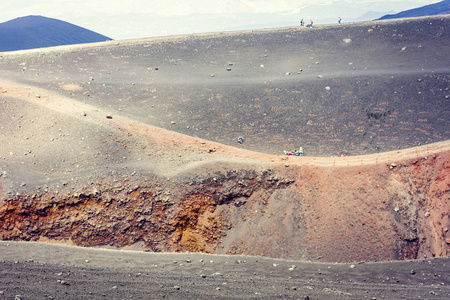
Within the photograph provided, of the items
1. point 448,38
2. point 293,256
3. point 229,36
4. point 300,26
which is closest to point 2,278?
point 293,256

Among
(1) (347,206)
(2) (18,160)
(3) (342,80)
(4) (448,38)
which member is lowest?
(1) (347,206)

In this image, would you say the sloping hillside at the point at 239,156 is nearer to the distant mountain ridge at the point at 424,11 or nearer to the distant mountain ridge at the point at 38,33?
the distant mountain ridge at the point at 424,11

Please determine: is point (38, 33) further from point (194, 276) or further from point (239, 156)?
point (194, 276)

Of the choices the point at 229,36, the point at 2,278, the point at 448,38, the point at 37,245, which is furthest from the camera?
the point at 229,36

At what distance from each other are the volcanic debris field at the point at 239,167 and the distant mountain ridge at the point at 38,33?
2728cm

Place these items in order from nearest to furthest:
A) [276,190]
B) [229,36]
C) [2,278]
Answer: [2,278] → [276,190] → [229,36]

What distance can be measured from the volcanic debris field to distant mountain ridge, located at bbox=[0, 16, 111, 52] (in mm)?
27277

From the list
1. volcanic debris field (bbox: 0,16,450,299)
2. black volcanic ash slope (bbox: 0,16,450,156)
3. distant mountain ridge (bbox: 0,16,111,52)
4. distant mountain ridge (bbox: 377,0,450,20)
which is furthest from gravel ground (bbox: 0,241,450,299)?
distant mountain ridge (bbox: 0,16,111,52)

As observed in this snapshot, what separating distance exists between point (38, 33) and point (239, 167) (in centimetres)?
5164

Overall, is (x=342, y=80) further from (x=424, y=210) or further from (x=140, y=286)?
(x=140, y=286)

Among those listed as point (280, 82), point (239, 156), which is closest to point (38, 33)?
point (280, 82)

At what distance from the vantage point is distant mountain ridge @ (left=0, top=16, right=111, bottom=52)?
1898 inches

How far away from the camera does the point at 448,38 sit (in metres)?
25.8

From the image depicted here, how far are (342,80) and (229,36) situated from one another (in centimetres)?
1174
